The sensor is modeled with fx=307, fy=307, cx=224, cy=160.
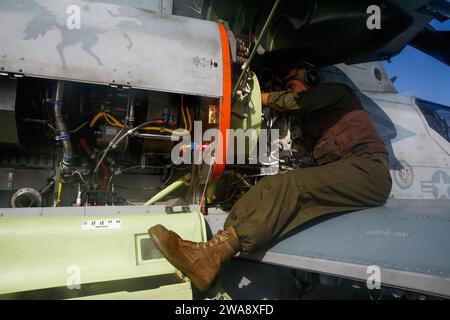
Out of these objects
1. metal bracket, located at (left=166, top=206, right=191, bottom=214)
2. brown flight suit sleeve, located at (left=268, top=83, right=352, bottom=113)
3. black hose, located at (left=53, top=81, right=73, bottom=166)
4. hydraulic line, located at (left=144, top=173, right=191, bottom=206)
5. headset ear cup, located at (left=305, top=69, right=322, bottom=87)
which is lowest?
metal bracket, located at (left=166, top=206, right=191, bottom=214)

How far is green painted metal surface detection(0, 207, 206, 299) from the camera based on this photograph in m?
1.60

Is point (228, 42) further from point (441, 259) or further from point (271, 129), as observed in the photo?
point (441, 259)

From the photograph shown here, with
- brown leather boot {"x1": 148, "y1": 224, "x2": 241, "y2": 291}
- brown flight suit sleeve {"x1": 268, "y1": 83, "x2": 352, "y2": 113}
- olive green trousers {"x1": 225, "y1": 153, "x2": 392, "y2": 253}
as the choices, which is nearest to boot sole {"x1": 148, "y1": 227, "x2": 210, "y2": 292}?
brown leather boot {"x1": 148, "y1": 224, "x2": 241, "y2": 291}

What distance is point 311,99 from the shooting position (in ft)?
7.92

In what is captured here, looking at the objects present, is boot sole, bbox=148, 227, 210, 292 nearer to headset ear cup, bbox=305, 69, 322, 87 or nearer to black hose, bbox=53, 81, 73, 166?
black hose, bbox=53, 81, 73, 166

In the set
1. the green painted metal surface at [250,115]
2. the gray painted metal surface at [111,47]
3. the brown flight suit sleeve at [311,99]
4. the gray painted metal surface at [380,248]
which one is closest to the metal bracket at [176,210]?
the gray painted metal surface at [380,248]

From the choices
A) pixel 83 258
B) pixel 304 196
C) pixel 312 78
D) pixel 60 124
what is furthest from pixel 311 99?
pixel 83 258

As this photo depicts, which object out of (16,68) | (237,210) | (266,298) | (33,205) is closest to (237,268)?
(266,298)

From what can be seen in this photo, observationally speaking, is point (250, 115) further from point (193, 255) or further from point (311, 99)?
point (193, 255)

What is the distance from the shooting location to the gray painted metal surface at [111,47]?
174cm

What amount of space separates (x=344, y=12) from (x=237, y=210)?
187 centimetres

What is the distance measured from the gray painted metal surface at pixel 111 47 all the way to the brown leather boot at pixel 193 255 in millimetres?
919

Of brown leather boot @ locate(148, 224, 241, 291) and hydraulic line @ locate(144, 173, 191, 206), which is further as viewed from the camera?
hydraulic line @ locate(144, 173, 191, 206)

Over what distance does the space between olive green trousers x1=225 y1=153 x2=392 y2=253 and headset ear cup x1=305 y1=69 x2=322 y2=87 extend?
2.71 ft
